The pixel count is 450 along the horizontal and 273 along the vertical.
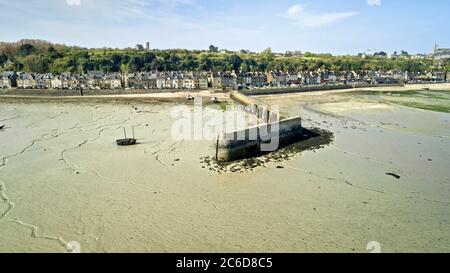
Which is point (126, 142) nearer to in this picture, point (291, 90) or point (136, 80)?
point (291, 90)

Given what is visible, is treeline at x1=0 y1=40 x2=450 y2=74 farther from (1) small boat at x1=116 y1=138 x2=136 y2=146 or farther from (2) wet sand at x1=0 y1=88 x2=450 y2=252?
(1) small boat at x1=116 y1=138 x2=136 y2=146

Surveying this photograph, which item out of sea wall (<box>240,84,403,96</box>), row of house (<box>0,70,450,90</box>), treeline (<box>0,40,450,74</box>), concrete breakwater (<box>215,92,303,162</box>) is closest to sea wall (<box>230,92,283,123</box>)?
concrete breakwater (<box>215,92,303,162</box>)

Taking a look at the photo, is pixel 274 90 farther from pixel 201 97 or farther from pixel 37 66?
pixel 37 66

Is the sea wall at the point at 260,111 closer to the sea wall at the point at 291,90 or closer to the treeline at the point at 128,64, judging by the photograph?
the sea wall at the point at 291,90

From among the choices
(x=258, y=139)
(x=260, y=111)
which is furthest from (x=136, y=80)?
(x=258, y=139)
